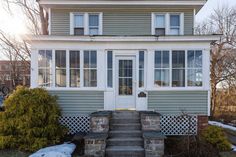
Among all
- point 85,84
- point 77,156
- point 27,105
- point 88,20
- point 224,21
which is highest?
point 224,21

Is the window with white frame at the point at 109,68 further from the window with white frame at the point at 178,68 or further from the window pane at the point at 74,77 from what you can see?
the window with white frame at the point at 178,68

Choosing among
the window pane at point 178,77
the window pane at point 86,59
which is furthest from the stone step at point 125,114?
the window pane at point 86,59

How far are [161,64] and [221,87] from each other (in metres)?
17.3

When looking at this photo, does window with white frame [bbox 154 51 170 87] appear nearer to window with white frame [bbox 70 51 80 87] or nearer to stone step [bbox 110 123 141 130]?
stone step [bbox 110 123 141 130]

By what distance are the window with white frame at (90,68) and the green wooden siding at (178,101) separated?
2670 mm

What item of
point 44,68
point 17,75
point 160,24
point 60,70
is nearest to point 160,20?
point 160,24

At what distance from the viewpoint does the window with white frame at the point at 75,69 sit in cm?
1190

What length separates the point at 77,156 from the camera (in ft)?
30.0

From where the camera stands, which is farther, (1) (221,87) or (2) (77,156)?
(1) (221,87)

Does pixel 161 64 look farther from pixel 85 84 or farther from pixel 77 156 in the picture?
pixel 77 156

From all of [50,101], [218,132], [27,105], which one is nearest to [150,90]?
[218,132]

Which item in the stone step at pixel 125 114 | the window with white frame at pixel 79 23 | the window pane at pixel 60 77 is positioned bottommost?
the stone step at pixel 125 114

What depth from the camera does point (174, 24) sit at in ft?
45.7

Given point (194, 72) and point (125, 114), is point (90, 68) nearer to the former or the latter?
point (125, 114)
